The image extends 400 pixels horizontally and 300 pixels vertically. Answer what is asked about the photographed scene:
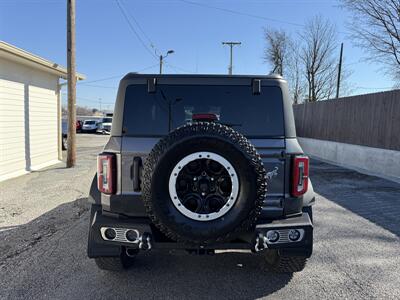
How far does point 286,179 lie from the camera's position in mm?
3307

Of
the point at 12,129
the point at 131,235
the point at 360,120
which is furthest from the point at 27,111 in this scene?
the point at 360,120

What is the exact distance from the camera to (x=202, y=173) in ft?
9.83

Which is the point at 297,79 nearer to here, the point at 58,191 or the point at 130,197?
the point at 58,191

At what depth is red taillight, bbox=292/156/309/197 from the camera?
3.27 metres

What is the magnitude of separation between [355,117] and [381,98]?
2.01 m

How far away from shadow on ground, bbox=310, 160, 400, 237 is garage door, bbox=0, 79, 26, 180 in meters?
7.97

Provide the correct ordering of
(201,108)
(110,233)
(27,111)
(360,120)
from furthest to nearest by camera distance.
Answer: (360,120)
(27,111)
(201,108)
(110,233)

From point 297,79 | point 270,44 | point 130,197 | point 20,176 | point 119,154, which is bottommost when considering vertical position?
point 20,176

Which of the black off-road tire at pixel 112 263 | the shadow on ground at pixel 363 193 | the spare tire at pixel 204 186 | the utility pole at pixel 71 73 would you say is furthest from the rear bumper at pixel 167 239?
the utility pole at pixel 71 73

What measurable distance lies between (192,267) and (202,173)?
1573 millimetres

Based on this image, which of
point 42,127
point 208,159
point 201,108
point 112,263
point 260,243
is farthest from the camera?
point 42,127

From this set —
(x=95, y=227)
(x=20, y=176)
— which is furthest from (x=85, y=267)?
(x=20, y=176)

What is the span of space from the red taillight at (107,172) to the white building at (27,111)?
678 centimetres

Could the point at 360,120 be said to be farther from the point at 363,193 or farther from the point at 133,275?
the point at 133,275
